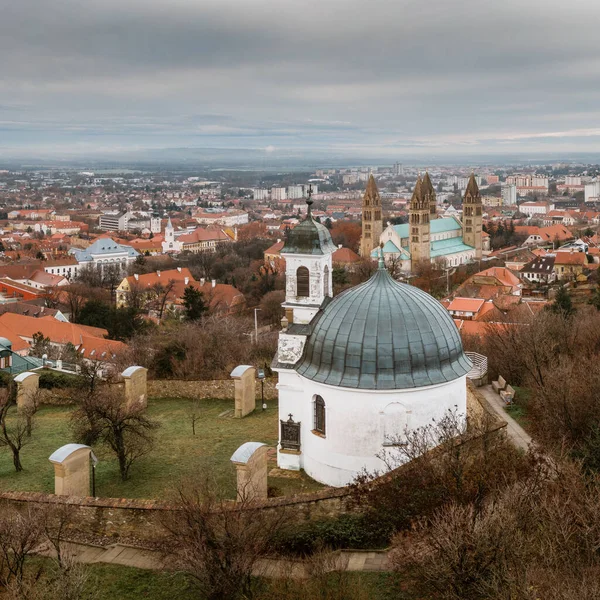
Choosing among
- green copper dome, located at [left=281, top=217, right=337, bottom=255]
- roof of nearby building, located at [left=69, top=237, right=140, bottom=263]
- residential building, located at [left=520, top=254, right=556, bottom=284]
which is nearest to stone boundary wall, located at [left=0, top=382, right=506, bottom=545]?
green copper dome, located at [left=281, top=217, right=337, bottom=255]

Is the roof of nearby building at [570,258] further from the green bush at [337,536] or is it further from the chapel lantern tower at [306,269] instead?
the green bush at [337,536]

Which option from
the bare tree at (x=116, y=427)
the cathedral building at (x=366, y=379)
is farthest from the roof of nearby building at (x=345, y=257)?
the cathedral building at (x=366, y=379)

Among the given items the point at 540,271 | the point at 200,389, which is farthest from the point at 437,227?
the point at 200,389

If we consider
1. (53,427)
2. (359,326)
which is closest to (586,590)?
(359,326)

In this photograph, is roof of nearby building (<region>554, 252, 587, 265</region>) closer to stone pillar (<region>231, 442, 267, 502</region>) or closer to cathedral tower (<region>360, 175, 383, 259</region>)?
cathedral tower (<region>360, 175, 383, 259</region>)

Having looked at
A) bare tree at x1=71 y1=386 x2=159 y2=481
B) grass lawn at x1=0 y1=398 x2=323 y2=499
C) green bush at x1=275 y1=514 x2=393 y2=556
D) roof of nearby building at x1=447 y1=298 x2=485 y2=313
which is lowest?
roof of nearby building at x1=447 y1=298 x2=485 y2=313

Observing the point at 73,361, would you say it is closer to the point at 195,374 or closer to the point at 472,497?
the point at 195,374
